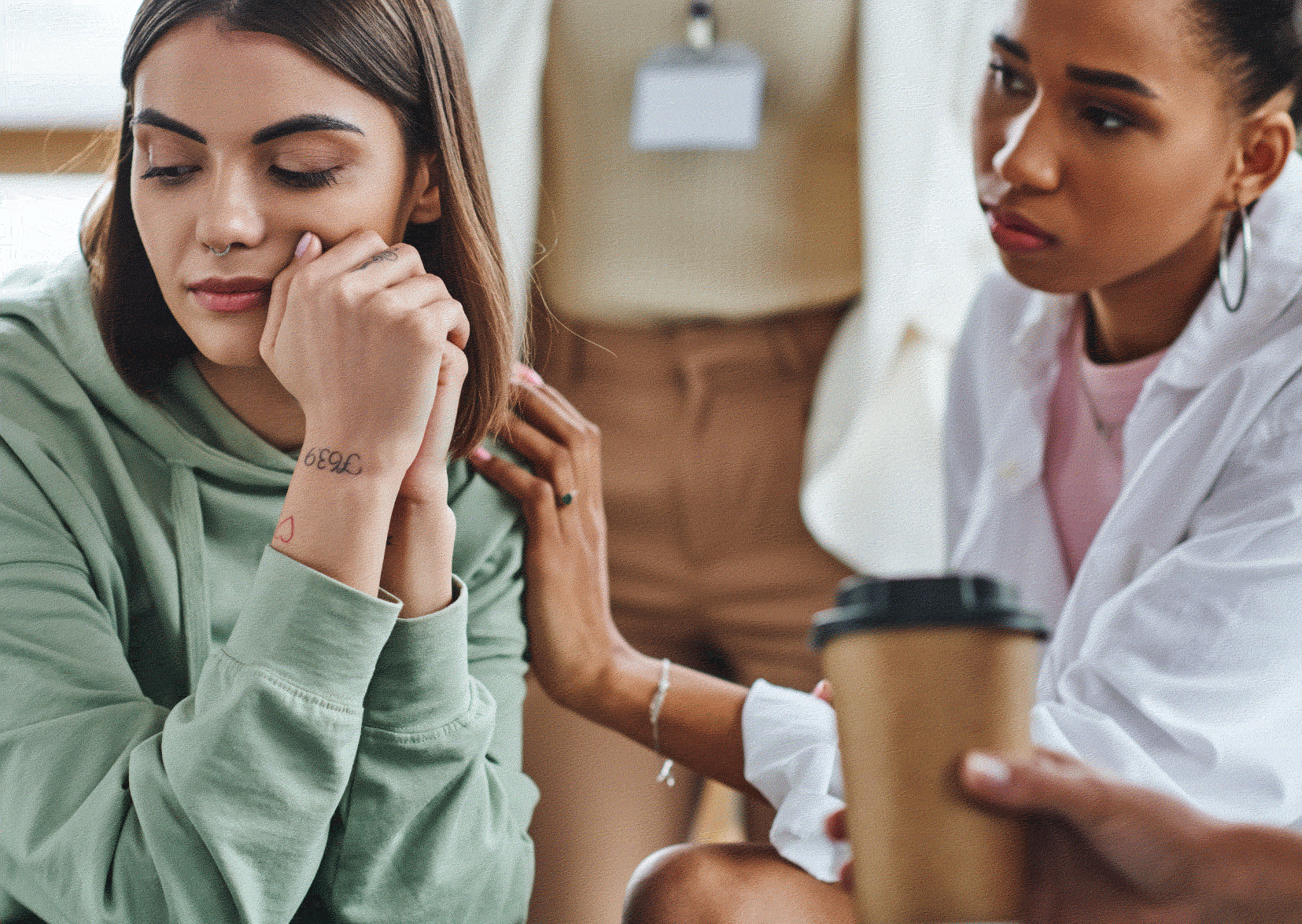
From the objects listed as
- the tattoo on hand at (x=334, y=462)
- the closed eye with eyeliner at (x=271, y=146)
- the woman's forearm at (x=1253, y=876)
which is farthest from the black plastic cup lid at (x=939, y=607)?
the closed eye with eyeliner at (x=271, y=146)

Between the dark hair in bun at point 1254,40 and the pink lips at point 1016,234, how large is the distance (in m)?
0.14

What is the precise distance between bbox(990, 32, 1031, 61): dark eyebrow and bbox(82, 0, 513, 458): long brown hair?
0.36 m

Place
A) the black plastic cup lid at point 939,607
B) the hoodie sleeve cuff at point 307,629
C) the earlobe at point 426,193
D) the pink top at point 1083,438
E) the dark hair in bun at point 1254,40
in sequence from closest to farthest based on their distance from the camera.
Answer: the black plastic cup lid at point 939,607 < the hoodie sleeve cuff at point 307,629 < the earlobe at point 426,193 < the dark hair in bun at point 1254,40 < the pink top at point 1083,438

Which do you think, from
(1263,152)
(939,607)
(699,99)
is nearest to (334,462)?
(939,607)

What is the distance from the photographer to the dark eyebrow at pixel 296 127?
621mm

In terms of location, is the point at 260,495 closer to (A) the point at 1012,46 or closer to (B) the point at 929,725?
(B) the point at 929,725

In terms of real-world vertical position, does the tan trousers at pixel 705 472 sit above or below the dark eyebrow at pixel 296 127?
below

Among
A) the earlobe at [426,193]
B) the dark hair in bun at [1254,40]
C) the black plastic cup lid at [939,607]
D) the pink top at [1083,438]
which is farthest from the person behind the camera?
the pink top at [1083,438]

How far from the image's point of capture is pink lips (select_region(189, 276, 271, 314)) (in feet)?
2.08

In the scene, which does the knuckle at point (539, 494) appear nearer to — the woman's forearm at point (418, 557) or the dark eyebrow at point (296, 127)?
the woman's forearm at point (418, 557)

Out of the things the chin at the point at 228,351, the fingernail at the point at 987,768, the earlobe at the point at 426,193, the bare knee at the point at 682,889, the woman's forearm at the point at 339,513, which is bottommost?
the bare knee at the point at 682,889

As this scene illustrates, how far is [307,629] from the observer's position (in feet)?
1.87

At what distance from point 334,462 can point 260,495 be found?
0.13 meters

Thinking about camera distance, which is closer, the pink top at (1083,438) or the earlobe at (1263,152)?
the earlobe at (1263,152)
